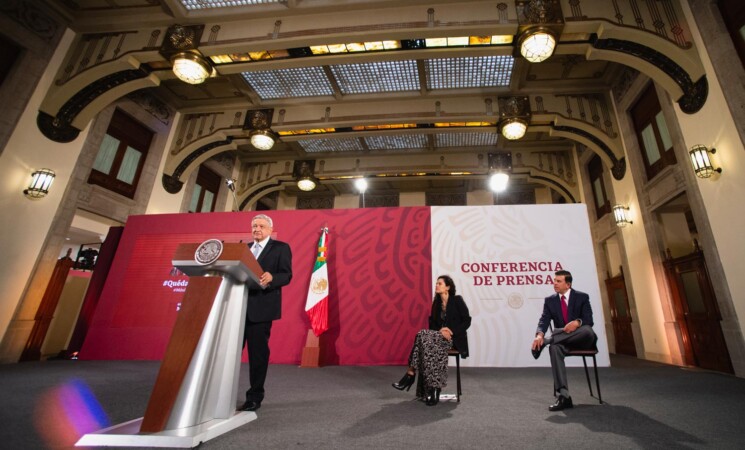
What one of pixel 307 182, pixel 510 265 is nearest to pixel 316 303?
pixel 510 265

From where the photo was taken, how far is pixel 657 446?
166cm

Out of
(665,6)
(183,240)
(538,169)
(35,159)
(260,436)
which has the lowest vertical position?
(260,436)

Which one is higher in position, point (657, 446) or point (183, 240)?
point (183, 240)

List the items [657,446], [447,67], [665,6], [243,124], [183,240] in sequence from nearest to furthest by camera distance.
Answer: [657,446] → [665,6] → [183,240] → [447,67] → [243,124]

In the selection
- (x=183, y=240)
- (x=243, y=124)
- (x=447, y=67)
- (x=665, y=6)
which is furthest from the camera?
(x=243, y=124)

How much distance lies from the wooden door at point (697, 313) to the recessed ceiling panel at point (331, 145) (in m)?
7.47

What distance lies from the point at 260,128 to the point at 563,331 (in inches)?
283

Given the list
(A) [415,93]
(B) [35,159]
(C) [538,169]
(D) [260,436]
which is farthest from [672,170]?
(B) [35,159]

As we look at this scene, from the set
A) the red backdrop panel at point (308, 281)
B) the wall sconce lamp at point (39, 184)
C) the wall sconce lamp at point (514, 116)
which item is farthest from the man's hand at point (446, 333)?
the wall sconce lamp at point (39, 184)

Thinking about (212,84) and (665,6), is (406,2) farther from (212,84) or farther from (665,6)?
(212,84)

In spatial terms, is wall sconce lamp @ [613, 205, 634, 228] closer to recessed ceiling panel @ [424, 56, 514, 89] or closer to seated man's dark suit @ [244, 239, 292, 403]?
recessed ceiling panel @ [424, 56, 514, 89]

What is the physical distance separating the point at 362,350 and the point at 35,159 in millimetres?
6078

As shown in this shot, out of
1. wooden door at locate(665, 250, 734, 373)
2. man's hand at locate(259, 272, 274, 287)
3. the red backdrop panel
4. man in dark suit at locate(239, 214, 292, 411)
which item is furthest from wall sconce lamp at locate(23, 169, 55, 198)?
wooden door at locate(665, 250, 734, 373)

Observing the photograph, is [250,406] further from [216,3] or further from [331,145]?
[331,145]
